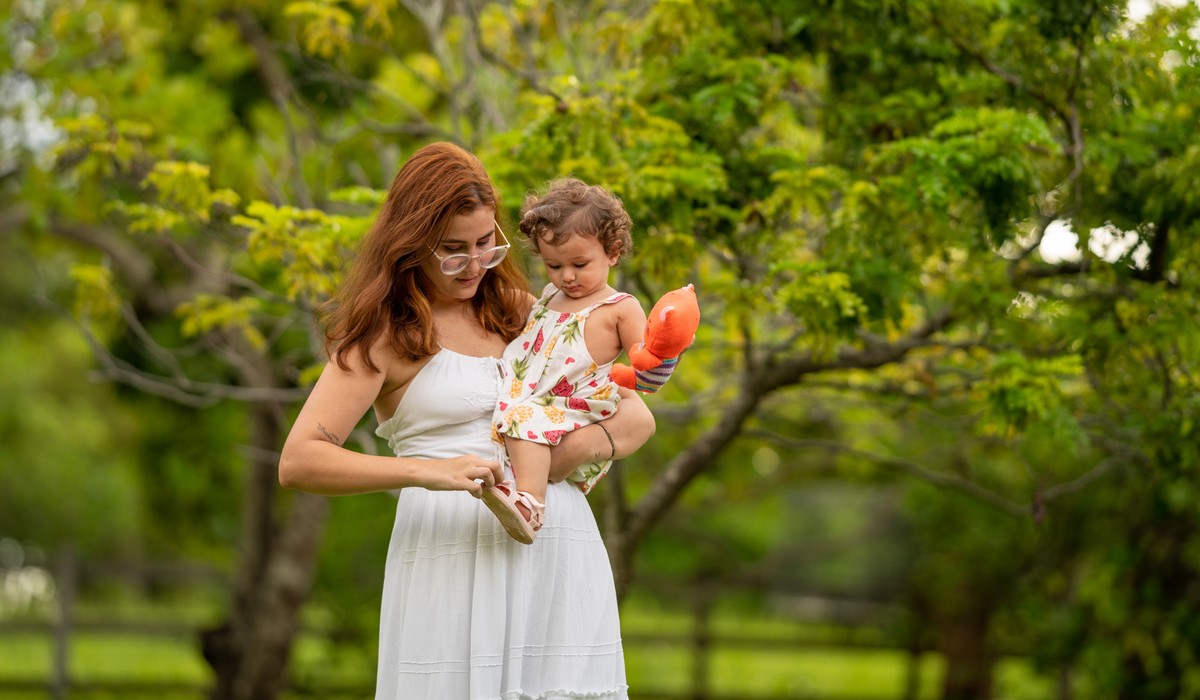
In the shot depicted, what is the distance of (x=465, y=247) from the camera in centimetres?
271

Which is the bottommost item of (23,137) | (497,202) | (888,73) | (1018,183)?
(497,202)

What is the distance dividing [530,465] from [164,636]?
9.80m

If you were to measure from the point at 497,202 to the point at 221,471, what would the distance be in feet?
34.8

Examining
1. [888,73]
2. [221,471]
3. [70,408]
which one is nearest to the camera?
[888,73]

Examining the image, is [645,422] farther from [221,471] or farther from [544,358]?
[221,471]

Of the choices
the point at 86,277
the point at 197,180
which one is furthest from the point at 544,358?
the point at 86,277

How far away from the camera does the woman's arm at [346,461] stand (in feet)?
8.10

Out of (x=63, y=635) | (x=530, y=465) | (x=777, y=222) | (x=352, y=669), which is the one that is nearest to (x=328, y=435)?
(x=530, y=465)

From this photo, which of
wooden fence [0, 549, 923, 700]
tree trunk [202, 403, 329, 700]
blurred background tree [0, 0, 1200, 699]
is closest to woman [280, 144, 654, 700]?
blurred background tree [0, 0, 1200, 699]

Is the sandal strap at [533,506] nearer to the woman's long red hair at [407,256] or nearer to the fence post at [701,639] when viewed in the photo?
the woman's long red hair at [407,256]

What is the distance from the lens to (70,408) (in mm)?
22938

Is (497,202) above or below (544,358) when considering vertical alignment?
above

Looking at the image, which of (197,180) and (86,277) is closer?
(197,180)

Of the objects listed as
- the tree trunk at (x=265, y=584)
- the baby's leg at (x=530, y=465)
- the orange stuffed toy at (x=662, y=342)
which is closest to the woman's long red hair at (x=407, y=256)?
the baby's leg at (x=530, y=465)
